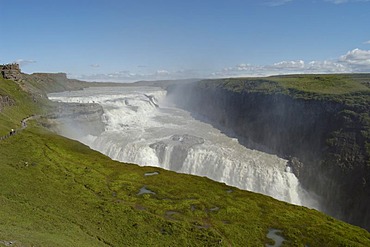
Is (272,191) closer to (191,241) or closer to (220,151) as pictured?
(220,151)

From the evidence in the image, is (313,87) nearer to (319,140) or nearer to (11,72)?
(319,140)

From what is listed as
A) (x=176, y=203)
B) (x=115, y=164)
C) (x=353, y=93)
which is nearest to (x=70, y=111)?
(x=115, y=164)

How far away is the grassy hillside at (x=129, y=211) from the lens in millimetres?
28469

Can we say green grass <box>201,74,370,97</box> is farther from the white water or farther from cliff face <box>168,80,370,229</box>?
the white water

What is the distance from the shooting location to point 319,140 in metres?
72.1

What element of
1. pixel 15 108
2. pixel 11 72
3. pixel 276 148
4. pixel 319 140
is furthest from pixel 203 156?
pixel 11 72

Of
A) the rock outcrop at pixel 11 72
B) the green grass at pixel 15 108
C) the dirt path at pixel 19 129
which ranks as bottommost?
the dirt path at pixel 19 129

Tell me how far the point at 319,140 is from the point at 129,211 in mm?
52047

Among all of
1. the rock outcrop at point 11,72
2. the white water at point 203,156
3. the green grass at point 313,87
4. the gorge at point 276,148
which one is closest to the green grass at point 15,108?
the rock outcrop at point 11,72

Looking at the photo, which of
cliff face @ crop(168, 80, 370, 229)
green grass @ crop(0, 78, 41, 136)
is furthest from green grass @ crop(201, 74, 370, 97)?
green grass @ crop(0, 78, 41, 136)

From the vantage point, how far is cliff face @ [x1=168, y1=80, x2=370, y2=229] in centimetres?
5916

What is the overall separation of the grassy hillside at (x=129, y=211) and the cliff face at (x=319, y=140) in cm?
2286

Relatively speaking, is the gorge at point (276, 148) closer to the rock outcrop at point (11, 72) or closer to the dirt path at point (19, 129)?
the dirt path at point (19, 129)

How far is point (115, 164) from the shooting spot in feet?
173
